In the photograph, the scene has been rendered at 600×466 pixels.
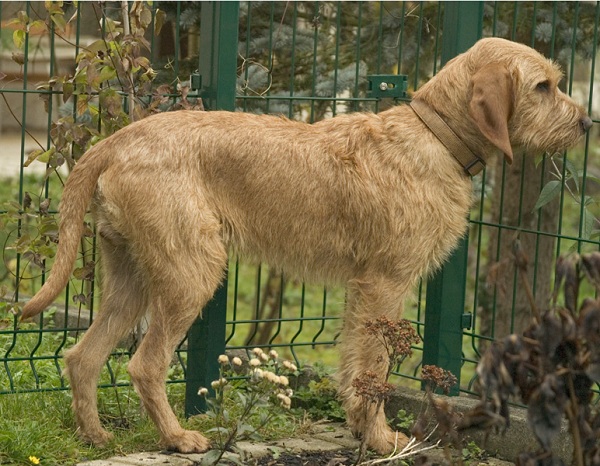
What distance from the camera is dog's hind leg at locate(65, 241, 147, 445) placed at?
512cm

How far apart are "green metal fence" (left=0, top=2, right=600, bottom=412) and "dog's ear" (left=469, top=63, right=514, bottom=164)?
1.50 feet

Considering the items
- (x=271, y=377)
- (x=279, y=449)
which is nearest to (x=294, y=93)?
(x=279, y=449)

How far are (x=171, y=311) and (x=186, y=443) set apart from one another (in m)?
0.65

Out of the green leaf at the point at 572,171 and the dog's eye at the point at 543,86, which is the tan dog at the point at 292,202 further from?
the green leaf at the point at 572,171

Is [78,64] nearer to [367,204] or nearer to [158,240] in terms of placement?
[158,240]

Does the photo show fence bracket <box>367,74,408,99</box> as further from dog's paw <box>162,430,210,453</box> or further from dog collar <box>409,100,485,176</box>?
dog's paw <box>162,430,210,453</box>

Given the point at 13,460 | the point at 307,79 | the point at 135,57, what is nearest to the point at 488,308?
the point at 307,79

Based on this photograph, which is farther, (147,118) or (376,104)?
(376,104)

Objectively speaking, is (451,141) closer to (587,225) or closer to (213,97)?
(587,225)

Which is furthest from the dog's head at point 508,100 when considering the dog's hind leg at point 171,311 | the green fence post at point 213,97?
the dog's hind leg at point 171,311

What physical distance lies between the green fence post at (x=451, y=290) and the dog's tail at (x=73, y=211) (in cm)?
210

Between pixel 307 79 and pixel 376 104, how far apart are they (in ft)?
3.76

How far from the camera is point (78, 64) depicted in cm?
539

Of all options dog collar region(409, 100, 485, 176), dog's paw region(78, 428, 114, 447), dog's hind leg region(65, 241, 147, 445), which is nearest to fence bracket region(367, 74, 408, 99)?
dog collar region(409, 100, 485, 176)
